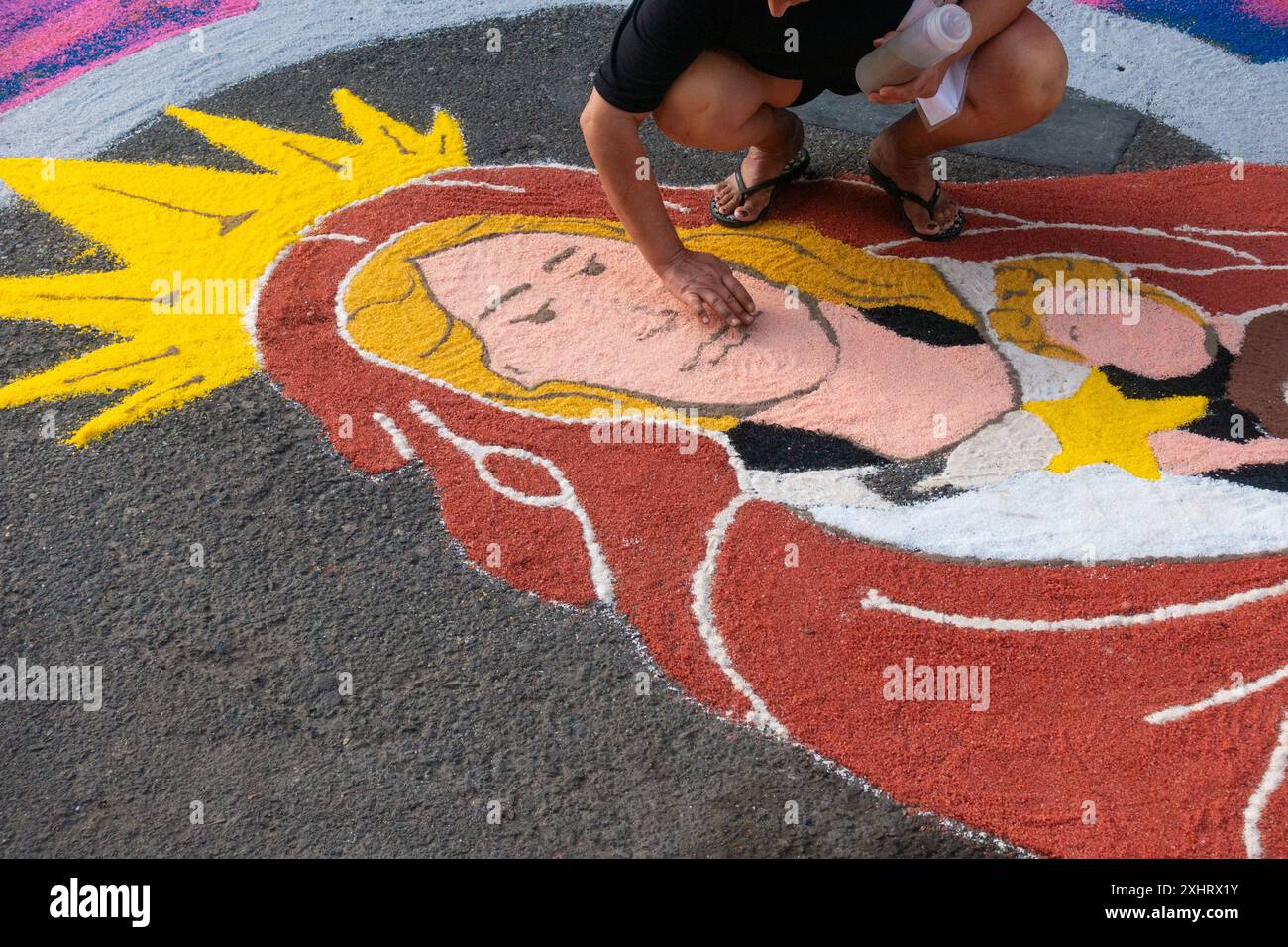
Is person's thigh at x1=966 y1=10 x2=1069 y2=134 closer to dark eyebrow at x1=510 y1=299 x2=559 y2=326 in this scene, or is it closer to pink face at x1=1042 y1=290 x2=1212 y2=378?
pink face at x1=1042 y1=290 x2=1212 y2=378

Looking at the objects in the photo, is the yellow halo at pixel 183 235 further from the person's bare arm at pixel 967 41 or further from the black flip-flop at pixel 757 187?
the person's bare arm at pixel 967 41

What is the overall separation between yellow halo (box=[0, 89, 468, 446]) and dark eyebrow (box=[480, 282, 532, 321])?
2.00 feet

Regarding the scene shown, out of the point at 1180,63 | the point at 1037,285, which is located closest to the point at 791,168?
the point at 1037,285

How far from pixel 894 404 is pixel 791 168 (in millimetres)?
1007

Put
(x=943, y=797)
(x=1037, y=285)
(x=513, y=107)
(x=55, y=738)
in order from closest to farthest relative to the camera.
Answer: (x=943, y=797)
(x=55, y=738)
(x=1037, y=285)
(x=513, y=107)

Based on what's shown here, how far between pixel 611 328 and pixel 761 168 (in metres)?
0.74

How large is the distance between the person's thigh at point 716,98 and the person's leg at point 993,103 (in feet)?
1.25

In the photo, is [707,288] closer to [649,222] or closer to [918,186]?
[649,222]

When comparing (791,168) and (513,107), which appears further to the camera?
(513,107)

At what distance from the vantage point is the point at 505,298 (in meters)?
3.15

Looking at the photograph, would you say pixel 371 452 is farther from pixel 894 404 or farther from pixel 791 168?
pixel 791 168

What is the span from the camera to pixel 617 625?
2.35 metres

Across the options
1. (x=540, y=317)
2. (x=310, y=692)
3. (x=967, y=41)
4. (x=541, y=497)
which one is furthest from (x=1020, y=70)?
(x=310, y=692)

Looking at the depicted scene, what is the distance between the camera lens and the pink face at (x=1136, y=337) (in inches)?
113
